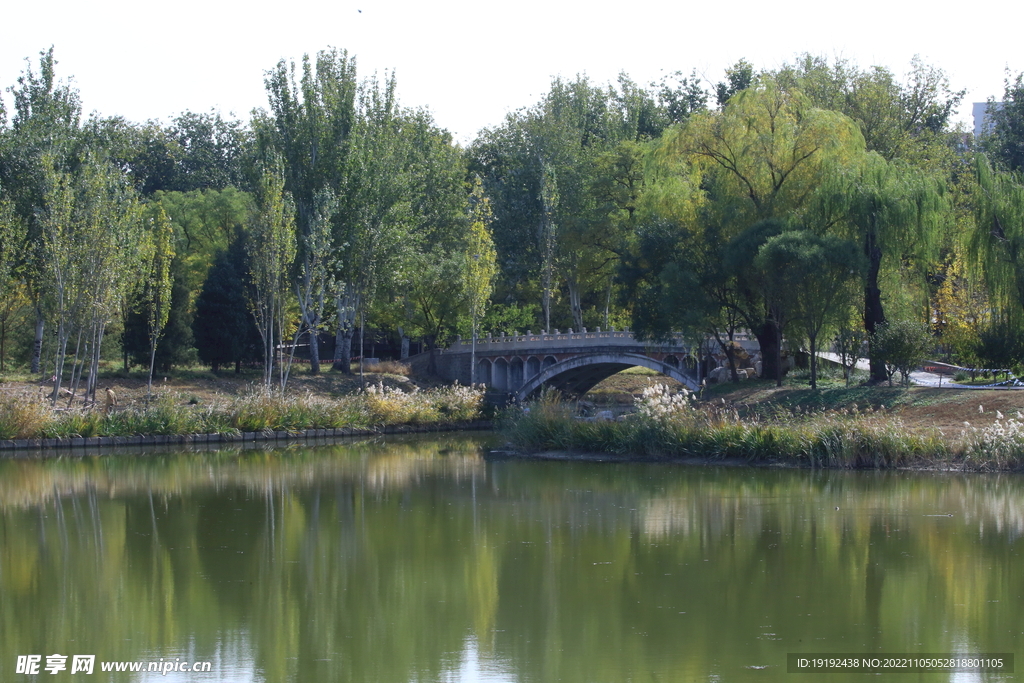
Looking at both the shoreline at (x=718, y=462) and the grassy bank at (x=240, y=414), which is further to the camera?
the grassy bank at (x=240, y=414)

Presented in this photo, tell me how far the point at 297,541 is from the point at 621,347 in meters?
25.2

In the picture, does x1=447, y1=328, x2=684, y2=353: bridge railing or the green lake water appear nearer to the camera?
the green lake water

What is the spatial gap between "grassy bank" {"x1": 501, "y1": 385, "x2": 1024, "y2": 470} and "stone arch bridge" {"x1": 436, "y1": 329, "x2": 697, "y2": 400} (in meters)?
7.52

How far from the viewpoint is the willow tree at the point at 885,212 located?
93.8 feet

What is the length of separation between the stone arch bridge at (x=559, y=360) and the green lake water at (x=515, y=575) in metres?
15.2

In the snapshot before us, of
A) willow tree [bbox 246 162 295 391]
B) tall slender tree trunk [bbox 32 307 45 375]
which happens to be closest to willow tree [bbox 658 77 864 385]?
willow tree [bbox 246 162 295 391]

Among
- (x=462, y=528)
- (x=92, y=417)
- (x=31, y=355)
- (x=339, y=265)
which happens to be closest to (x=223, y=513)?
(x=462, y=528)

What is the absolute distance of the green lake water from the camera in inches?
384

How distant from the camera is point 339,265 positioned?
133 ft

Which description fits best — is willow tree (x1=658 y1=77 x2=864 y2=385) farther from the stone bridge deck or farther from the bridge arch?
the bridge arch

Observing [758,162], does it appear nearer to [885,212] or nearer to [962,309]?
[885,212]

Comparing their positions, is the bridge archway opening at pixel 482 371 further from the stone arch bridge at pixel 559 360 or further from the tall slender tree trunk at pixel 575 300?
the tall slender tree trunk at pixel 575 300

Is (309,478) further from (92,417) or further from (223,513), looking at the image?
(92,417)

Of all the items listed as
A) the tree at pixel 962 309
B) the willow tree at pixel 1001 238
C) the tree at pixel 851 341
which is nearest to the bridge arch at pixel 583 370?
the tree at pixel 851 341
